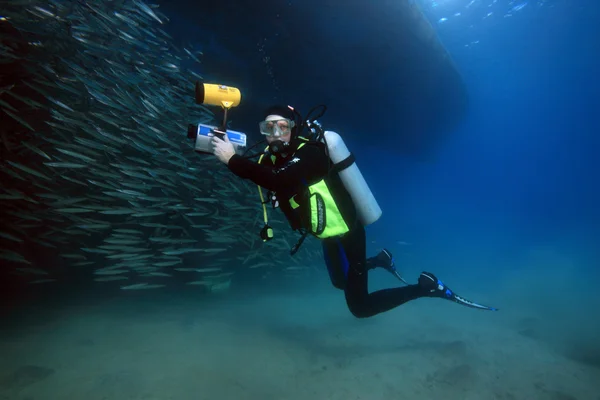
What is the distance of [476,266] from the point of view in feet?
100

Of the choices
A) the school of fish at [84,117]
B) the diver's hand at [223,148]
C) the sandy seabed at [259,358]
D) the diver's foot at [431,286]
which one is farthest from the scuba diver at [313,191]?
the school of fish at [84,117]

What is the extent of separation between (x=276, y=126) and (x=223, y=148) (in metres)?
0.79

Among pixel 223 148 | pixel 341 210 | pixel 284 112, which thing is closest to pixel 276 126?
pixel 284 112

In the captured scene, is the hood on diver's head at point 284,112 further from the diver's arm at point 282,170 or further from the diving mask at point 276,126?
the diver's arm at point 282,170

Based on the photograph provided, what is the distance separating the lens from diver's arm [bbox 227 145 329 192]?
10.1 feet

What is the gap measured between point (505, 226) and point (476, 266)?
61.7 metres

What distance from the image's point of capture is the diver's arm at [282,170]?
3.08 m

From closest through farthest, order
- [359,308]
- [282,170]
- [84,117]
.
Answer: [282,170] → [359,308] → [84,117]

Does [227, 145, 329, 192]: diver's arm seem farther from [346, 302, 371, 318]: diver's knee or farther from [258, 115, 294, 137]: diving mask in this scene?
[346, 302, 371, 318]: diver's knee

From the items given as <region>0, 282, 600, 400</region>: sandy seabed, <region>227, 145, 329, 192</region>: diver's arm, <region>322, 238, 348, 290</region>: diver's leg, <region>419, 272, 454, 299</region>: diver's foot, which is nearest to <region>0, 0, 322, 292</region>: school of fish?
<region>0, 282, 600, 400</region>: sandy seabed

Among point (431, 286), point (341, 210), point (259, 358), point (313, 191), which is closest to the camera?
point (313, 191)

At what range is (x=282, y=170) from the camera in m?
3.20

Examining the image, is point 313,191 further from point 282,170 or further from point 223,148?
point 223,148

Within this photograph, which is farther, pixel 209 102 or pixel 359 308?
pixel 359 308
